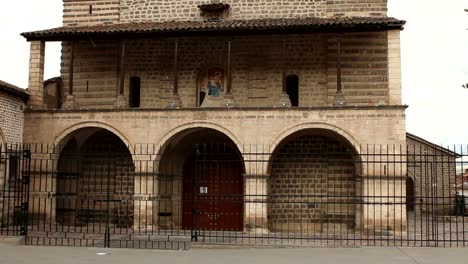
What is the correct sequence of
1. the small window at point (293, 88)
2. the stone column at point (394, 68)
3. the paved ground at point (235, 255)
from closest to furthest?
the paved ground at point (235, 255) < the stone column at point (394, 68) < the small window at point (293, 88)

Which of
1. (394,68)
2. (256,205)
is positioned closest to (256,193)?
(256,205)

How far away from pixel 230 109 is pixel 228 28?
2.71 m

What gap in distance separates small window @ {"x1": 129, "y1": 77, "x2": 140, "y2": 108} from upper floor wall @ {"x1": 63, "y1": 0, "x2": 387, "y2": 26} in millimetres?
2406

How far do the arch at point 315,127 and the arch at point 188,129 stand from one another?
3.57ft

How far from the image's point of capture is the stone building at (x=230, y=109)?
16594 millimetres

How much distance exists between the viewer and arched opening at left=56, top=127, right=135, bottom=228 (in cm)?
1892

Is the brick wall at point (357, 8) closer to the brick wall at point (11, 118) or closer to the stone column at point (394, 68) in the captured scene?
the stone column at point (394, 68)

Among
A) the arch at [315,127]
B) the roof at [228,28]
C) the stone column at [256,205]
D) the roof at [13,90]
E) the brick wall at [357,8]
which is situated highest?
the brick wall at [357,8]

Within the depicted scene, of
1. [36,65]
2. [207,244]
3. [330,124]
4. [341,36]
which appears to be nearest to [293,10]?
[341,36]

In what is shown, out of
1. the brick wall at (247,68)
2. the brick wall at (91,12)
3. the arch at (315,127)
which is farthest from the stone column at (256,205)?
the brick wall at (91,12)

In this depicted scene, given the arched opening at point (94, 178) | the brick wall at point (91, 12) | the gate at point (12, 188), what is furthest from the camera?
the brick wall at point (91, 12)

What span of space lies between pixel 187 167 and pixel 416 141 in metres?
14.8

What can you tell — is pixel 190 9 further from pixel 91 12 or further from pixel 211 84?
pixel 91 12

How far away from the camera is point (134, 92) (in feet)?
67.3
